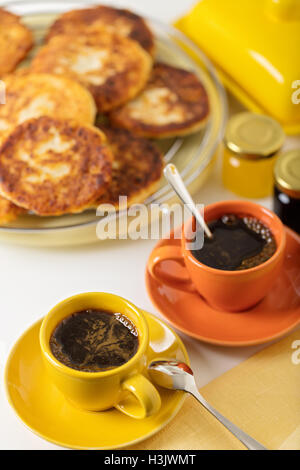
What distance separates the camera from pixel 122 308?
1.02 meters

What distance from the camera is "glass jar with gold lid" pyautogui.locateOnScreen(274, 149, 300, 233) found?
1310 millimetres

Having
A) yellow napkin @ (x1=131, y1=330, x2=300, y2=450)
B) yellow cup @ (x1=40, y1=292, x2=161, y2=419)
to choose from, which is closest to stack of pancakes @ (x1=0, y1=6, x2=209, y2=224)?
yellow cup @ (x1=40, y1=292, x2=161, y2=419)

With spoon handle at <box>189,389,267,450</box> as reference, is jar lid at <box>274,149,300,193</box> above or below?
above

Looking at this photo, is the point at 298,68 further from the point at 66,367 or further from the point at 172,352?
the point at 66,367

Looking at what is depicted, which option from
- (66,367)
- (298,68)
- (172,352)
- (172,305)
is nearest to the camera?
(66,367)

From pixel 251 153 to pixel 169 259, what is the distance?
0.39 meters

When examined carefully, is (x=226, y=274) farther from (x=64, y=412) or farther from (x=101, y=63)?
(x=101, y=63)

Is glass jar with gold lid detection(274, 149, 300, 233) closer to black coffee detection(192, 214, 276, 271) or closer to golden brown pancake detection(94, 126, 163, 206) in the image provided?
black coffee detection(192, 214, 276, 271)

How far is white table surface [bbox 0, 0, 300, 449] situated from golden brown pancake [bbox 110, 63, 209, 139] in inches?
8.4

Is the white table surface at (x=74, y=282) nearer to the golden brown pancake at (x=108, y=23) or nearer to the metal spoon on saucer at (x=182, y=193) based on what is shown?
the metal spoon on saucer at (x=182, y=193)

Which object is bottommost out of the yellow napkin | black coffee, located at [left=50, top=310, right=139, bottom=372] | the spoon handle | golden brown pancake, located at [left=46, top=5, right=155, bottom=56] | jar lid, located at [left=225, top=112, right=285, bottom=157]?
the yellow napkin

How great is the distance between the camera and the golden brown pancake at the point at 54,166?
4.46 feet
